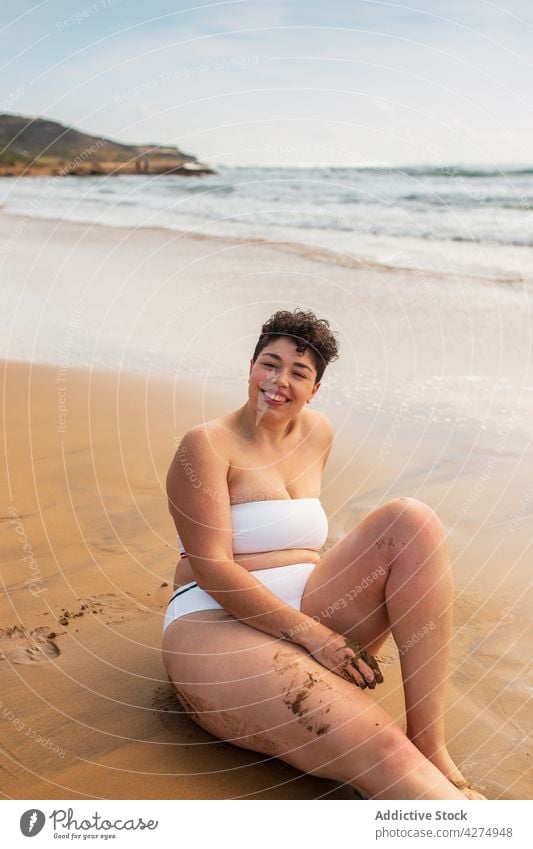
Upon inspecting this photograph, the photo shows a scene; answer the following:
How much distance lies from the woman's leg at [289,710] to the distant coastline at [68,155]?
103 ft

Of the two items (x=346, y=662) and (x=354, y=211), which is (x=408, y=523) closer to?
(x=346, y=662)

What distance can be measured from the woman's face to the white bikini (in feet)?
1.22

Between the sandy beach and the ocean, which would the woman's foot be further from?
the ocean

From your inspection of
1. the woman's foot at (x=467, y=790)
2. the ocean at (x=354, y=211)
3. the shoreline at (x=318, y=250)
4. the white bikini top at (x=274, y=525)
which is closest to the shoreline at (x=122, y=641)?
the woman's foot at (x=467, y=790)

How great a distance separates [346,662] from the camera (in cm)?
303

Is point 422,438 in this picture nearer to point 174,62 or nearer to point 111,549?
point 111,549

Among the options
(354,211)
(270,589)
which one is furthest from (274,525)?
(354,211)

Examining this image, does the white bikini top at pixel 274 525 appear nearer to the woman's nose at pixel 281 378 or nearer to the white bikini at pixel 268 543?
the white bikini at pixel 268 543

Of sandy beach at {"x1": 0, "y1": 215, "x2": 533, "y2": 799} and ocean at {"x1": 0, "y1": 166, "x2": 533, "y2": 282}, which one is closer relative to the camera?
sandy beach at {"x1": 0, "y1": 215, "x2": 533, "y2": 799}

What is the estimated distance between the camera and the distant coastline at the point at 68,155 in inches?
1331

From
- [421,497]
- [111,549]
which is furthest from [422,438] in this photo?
[111,549]

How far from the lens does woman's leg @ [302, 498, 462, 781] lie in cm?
303

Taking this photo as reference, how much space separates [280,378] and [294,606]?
86cm

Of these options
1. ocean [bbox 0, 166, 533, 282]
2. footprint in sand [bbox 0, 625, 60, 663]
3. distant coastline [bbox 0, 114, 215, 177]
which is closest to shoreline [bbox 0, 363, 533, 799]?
footprint in sand [bbox 0, 625, 60, 663]
